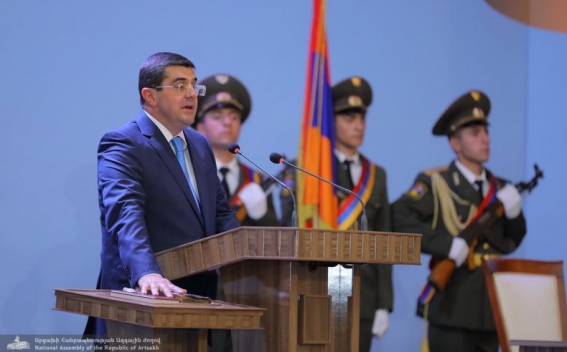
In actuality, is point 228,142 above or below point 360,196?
above

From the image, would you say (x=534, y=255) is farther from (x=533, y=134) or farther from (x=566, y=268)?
(x=533, y=134)

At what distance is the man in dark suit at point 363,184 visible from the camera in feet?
18.7

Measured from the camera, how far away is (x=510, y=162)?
262 inches

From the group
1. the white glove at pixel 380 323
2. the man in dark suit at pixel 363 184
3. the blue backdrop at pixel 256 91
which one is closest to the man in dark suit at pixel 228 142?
the blue backdrop at pixel 256 91

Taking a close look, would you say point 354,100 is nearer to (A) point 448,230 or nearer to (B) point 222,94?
(B) point 222,94

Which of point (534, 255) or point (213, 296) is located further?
point (534, 255)

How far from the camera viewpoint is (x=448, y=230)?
610cm

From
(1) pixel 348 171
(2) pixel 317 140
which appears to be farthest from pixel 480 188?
(2) pixel 317 140

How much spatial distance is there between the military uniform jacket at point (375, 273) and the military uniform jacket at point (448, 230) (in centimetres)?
19

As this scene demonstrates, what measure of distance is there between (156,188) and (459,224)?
136 inches

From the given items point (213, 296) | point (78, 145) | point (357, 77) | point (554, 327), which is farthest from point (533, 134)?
point (213, 296)

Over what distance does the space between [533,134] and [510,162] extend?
0.35m

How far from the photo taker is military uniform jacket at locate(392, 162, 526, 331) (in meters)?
6.04

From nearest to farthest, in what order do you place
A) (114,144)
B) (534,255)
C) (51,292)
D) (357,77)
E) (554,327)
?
1. (114,144)
2. (554,327)
3. (51,292)
4. (357,77)
5. (534,255)
